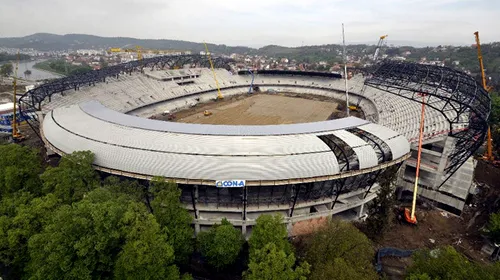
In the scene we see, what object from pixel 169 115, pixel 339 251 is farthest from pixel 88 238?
pixel 169 115

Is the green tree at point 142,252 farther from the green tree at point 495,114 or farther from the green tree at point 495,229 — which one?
the green tree at point 495,114

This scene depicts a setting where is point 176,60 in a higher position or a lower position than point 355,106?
higher

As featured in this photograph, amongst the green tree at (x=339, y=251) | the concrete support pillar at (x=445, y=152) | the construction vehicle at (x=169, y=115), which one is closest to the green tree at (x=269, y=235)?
the green tree at (x=339, y=251)

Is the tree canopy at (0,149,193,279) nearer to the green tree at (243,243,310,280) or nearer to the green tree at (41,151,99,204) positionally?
the green tree at (41,151,99,204)

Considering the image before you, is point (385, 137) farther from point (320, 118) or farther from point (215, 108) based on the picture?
point (215, 108)

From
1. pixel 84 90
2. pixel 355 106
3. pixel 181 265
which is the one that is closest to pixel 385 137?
pixel 181 265

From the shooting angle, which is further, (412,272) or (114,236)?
(412,272)

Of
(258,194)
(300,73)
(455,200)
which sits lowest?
(455,200)
